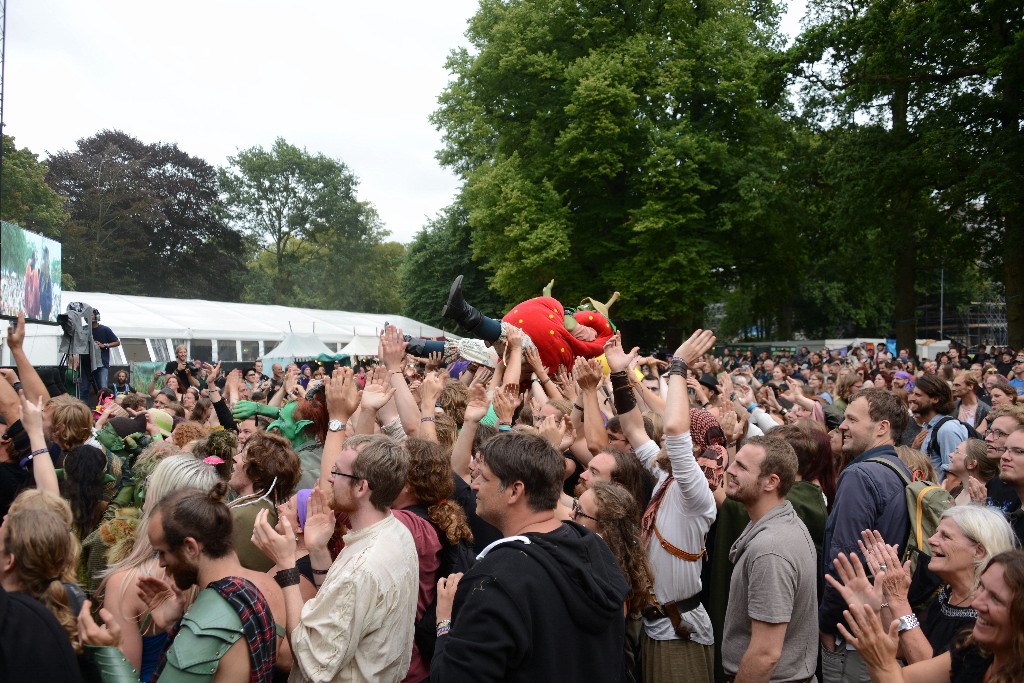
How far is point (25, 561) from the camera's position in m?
2.75

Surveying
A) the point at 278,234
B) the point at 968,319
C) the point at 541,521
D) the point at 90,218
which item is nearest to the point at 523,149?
the point at 541,521

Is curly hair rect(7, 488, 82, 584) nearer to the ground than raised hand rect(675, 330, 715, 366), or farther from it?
nearer to the ground

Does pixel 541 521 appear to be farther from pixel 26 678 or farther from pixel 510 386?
pixel 510 386

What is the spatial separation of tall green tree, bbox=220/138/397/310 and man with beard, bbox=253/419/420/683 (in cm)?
5976

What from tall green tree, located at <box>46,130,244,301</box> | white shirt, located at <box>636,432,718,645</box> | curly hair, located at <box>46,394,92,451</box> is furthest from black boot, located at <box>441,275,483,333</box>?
tall green tree, located at <box>46,130,244,301</box>

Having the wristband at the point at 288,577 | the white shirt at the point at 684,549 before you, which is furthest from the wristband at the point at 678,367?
the wristband at the point at 288,577

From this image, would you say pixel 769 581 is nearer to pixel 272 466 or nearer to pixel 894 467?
pixel 894 467

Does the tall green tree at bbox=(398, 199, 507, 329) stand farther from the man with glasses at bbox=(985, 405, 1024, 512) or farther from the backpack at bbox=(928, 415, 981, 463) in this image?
the man with glasses at bbox=(985, 405, 1024, 512)

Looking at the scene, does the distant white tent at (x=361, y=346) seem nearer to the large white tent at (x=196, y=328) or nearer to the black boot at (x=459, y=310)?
the large white tent at (x=196, y=328)

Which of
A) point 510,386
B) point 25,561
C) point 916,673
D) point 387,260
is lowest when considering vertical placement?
point 916,673

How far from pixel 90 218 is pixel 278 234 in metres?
17.9

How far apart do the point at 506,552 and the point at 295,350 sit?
19452 mm

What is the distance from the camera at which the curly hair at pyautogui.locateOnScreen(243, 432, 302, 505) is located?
13.1 feet

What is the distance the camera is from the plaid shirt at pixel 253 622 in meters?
2.61
